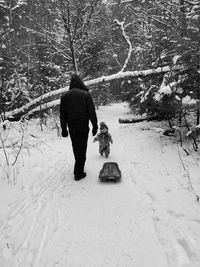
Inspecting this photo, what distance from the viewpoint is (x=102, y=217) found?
3922mm

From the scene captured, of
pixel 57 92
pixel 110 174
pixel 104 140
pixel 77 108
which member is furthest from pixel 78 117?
pixel 57 92

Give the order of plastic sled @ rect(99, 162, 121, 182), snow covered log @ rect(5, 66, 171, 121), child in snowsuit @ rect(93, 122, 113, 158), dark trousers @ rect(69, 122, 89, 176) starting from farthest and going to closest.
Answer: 1. snow covered log @ rect(5, 66, 171, 121)
2. child in snowsuit @ rect(93, 122, 113, 158)
3. dark trousers @ rect(69, 122, 89, 176)
4. plastic sled @ rect(99, 162, 121, 182)

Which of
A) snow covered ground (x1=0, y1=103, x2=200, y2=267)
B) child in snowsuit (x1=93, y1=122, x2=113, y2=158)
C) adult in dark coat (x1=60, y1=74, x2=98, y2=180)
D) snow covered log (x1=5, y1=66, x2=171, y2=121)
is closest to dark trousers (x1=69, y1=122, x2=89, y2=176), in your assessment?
adult in dark coat (x1=60, y1=74, x2=98, y2=180)

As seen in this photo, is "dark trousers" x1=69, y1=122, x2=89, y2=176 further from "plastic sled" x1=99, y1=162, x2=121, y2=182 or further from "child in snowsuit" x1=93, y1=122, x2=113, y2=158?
"child in snowsuit" x1=93, y1=122, x2=113, y2=158

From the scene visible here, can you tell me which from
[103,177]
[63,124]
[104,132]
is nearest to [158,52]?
[104,132]

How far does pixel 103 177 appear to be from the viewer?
5.39 meters

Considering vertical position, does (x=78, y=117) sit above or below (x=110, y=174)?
above

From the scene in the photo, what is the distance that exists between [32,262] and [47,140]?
8.28 metres

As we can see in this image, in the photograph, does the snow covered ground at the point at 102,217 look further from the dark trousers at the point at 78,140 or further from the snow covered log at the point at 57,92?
the snow covered log at the point at 57,92

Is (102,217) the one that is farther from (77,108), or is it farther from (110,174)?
(77,108)

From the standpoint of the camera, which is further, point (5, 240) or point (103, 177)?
point (103, 177)

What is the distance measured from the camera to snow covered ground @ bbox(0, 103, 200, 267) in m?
2.98

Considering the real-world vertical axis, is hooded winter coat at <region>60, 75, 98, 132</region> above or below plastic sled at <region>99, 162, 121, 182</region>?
above

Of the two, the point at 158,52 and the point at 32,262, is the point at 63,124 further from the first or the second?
the point at 158,52
